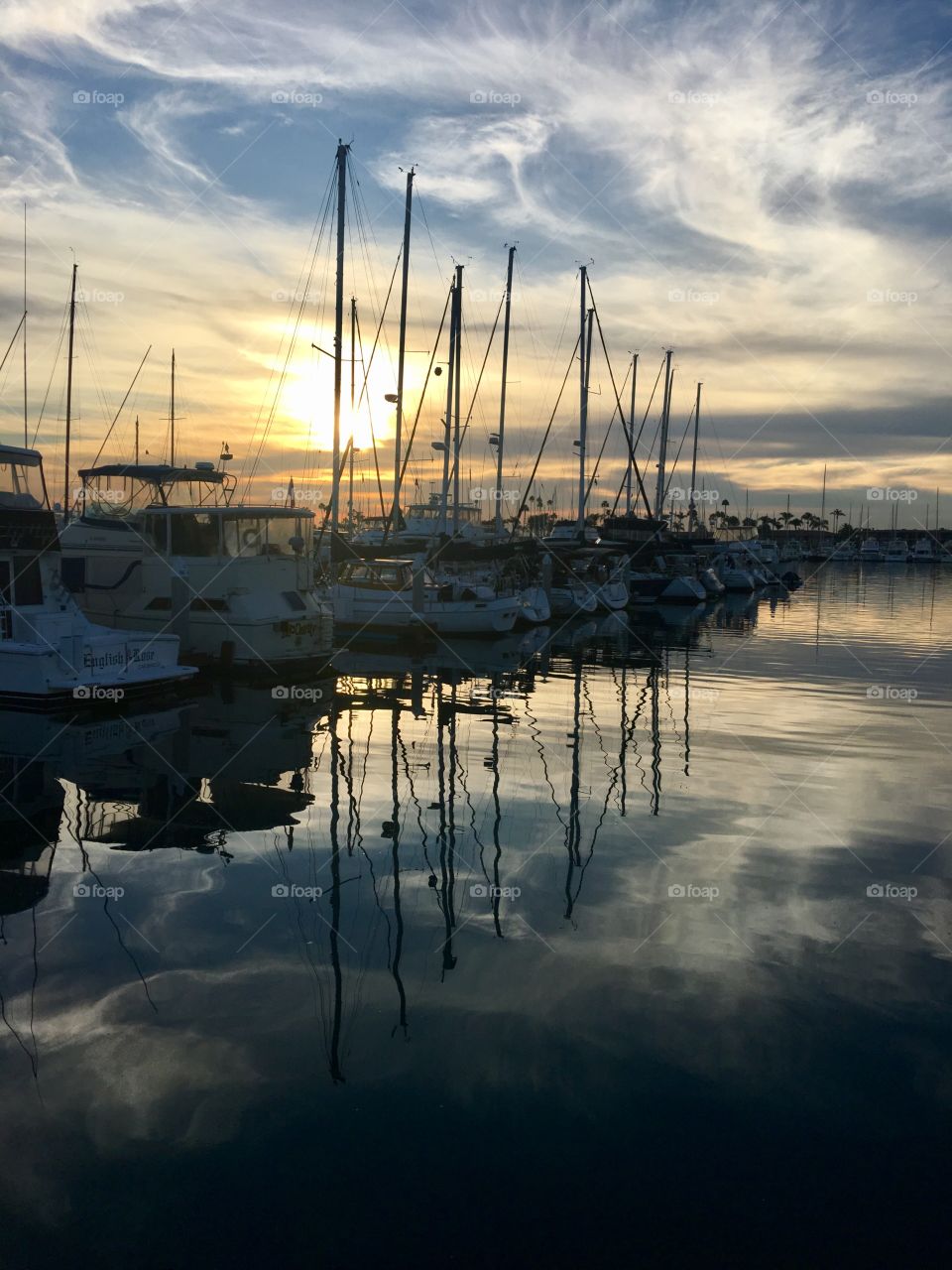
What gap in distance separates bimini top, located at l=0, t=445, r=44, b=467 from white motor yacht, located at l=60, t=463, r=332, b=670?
13.3 feet

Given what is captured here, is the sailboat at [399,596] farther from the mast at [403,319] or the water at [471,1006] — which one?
the water at [471,1006]

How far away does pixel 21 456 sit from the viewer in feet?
71.1

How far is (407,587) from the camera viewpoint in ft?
109

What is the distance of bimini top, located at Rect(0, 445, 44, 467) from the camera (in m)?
21.1

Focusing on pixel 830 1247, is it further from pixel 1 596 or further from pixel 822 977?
pixel 1 596

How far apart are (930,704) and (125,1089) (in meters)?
19.9

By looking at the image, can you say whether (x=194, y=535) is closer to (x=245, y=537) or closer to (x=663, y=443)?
(x=245, y=537)

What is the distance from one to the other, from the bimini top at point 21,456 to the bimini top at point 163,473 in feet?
16.2

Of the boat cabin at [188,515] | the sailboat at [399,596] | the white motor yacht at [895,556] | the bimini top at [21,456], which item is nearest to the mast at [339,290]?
the sailboat at [399,596]

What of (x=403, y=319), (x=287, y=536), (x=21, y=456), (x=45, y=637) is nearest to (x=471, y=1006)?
(x=45, y=637)

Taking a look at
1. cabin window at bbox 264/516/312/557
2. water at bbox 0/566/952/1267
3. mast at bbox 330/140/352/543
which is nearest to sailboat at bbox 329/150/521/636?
mast at bbox 330/140/352/543

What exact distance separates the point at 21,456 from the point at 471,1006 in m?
18.4

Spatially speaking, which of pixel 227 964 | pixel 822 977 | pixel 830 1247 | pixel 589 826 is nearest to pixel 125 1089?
pixel 227 964

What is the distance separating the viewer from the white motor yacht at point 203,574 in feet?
81.4
